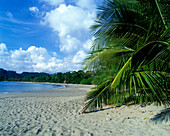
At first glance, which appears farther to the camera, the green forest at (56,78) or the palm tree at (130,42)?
the green forest at (56,78)

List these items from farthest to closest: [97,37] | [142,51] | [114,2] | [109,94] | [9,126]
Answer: [109,94], [9,126], [97,37], [114,2], [142,51]

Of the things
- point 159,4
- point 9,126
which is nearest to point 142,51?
point 159,4

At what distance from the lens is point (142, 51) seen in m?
2.85

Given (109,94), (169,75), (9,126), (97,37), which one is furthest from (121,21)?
(9,126)

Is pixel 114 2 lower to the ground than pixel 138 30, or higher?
higher

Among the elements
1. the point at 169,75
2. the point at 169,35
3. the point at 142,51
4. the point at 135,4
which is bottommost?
the point at 169,75

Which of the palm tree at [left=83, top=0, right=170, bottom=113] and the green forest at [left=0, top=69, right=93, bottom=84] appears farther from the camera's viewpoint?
the green forest at [left=0, top=69, right=93, bottom=84]

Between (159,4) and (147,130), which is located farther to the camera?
(147,130)

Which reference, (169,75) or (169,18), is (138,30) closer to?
(169,18)

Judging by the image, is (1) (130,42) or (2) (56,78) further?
(2) (56,78)

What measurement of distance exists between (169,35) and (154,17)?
1.59 feet

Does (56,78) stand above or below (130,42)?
below

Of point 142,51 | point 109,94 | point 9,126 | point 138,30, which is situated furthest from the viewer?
point 109,94

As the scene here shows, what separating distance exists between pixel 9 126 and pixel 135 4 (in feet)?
16.3
